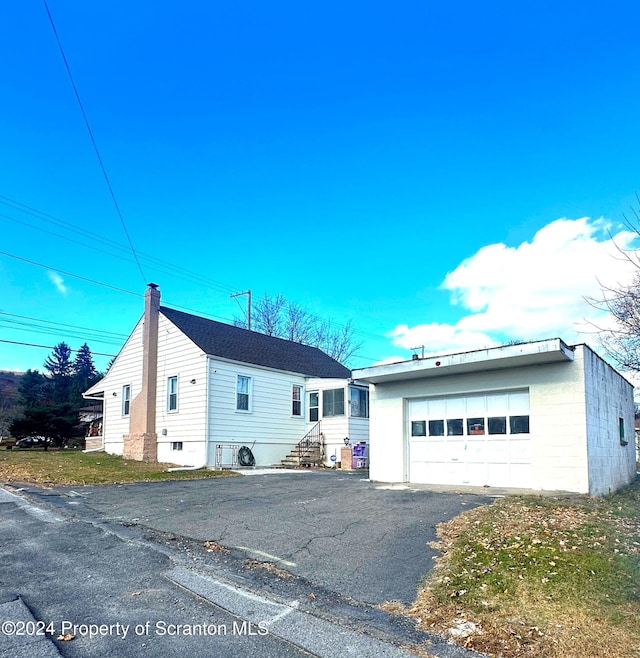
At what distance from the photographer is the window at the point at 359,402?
70.8 ft

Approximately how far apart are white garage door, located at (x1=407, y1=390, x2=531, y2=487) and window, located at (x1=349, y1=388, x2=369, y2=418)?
8.48 meters

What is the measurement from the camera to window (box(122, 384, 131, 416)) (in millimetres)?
22469

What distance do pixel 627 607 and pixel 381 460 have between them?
9394 millimetres

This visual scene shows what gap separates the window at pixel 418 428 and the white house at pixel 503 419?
26 millimetres

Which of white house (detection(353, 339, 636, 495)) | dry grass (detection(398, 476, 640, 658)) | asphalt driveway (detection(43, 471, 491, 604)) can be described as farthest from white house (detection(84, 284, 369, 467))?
dry grass (detection(398, 476, 640, 658))

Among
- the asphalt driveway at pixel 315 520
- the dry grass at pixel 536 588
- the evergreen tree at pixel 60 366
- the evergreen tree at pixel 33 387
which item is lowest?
the asphalt driveway at pixel 315 520

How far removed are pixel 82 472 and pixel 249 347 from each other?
958 centimetres

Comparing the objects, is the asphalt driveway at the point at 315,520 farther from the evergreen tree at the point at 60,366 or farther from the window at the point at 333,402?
the evergreen tree at the point at 60,366

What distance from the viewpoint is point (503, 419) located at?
37.8 feet

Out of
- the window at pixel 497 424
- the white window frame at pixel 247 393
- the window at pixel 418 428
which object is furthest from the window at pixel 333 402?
the window at pixel 497 424

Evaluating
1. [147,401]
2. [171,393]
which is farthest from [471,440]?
[147,401]

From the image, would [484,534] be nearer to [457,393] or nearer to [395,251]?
[457,393]

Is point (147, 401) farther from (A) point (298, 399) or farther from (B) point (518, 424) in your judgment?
(B) point (518, 424)

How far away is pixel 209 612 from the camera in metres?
4.13
